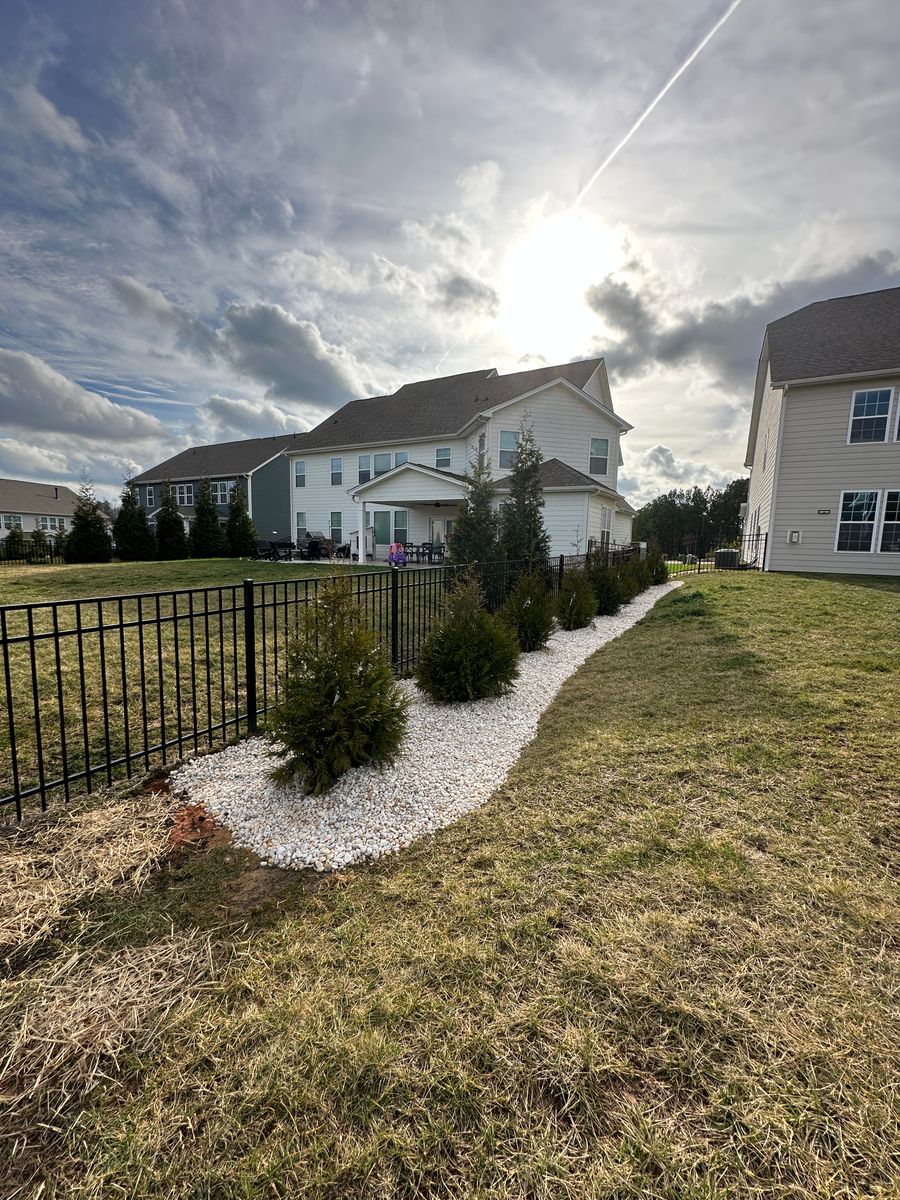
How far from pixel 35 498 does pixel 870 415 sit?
6665 centimetres

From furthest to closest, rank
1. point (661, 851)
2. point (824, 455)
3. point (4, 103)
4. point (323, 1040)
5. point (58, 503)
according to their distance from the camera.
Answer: point (58, 503) → point (824, 455) → point (4, 103) → point (661, 851) → point (323, 1040)

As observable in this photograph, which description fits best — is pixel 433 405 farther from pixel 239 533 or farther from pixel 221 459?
pixel 221 459

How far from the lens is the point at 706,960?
2094 mm

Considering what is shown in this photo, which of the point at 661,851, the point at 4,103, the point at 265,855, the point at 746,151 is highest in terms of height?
the point at 746,151

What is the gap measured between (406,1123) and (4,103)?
994 cm

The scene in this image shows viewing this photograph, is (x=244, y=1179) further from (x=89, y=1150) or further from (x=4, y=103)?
(x=4, y=103)

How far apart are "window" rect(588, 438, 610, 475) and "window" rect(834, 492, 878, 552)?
9611 millimetres

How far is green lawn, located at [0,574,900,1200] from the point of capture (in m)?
1.46

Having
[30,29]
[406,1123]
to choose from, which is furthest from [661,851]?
[30,29]

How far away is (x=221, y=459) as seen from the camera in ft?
118

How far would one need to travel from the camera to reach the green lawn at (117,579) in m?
11.9

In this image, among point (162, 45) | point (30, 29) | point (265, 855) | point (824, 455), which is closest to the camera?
point (265, 855)

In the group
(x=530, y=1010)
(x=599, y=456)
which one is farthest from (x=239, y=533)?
(x=530, y=1010)

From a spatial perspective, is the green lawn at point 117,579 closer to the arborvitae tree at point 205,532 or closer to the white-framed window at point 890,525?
the arborvitae tree at point 205,532
